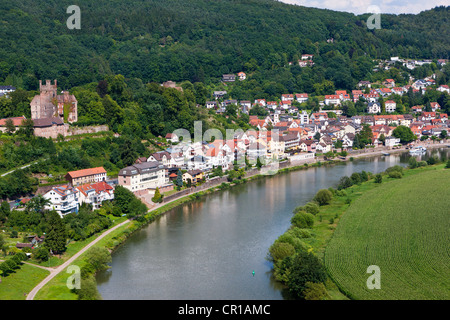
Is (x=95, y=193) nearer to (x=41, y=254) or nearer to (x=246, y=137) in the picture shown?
(x=41, y=254)

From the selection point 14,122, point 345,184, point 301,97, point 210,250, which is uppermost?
point 301,97

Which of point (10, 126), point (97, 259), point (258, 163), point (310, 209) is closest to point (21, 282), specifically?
point (97, 259)

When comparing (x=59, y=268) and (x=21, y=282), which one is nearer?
(x=21, y=282)

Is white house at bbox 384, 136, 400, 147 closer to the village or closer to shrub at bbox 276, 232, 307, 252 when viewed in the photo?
the village

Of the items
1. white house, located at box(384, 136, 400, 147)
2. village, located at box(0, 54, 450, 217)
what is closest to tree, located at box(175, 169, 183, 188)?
village, located at box(0, 54, 450, 217)

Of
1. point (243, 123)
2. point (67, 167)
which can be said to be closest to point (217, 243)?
point (67, 167)

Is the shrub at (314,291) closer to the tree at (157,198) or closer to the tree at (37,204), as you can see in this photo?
the tree at (157,198)

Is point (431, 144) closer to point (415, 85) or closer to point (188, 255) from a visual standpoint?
point (415, 85)
